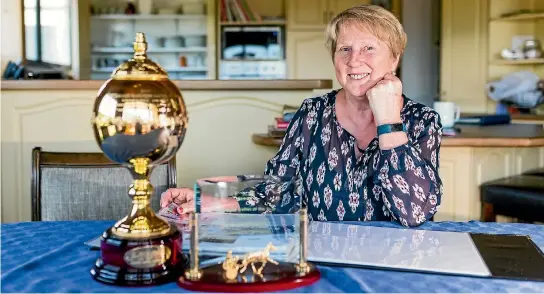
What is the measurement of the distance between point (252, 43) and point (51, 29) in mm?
2039

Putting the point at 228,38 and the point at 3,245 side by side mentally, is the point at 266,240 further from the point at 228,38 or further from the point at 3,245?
the point at 228,38

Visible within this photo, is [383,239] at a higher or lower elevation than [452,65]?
lower

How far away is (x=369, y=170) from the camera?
4.92 feet

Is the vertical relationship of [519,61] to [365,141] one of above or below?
above

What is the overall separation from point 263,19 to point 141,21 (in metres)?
1.24

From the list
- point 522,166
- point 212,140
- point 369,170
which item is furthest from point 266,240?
point 522,166

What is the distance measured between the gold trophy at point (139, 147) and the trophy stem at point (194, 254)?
0.03 meters

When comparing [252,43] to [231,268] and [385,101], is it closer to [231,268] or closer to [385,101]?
[385,101]

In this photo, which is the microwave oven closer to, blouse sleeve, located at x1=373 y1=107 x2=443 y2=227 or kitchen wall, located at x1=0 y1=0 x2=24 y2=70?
kitchen wall, located at x1=0 y1=0 x2=24 y2=70

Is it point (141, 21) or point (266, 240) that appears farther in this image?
point (141, 21)

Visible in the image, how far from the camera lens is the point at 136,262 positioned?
0.85 m

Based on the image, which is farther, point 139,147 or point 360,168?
point 360,168

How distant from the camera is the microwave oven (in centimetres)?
592

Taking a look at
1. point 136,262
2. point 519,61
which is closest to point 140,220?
A: point 136,262
